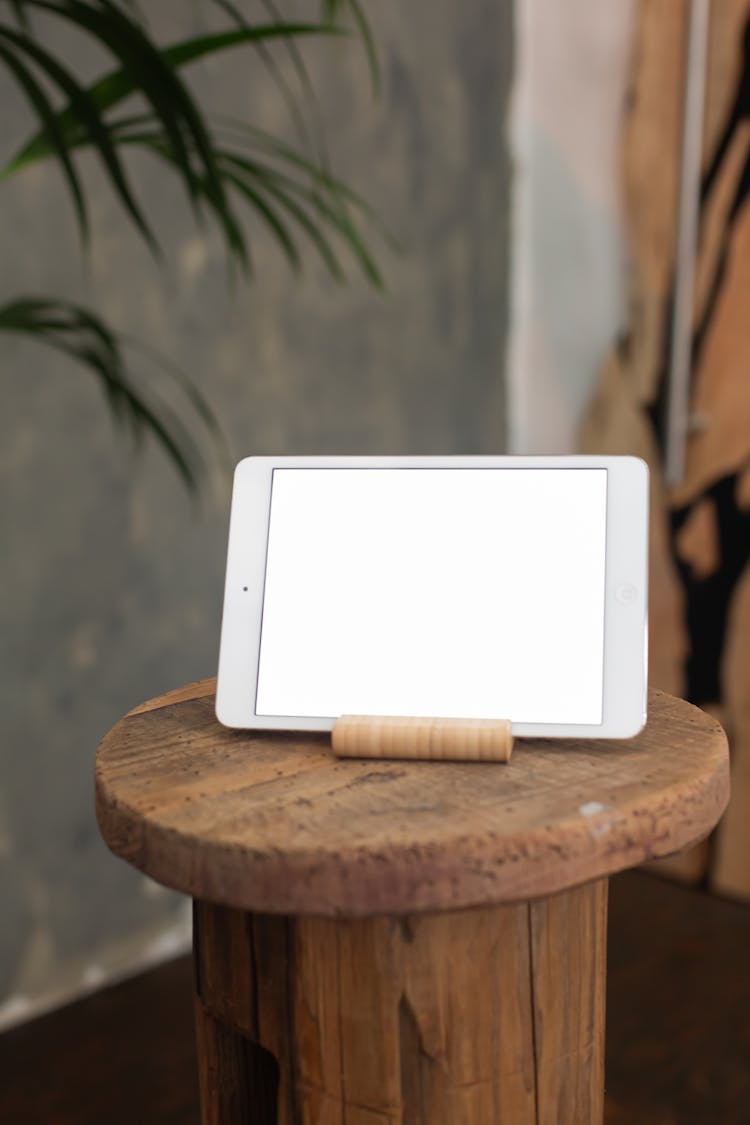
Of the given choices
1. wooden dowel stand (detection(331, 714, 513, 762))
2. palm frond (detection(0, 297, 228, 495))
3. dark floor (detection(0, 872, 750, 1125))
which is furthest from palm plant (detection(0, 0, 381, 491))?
dark floor (detection(0, 872, 750, 1125))

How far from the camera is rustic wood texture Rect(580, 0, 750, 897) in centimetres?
171

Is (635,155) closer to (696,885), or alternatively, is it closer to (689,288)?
(689,288)

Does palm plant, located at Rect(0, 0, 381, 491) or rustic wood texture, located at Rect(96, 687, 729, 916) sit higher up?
palm plant, located at Rect(0, 0, 381, 491)

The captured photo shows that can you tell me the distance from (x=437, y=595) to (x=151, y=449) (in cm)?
93

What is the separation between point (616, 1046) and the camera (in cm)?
137

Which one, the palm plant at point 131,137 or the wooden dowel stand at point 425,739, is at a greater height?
the palm plant at point 131,137

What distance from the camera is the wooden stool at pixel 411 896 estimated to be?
1.71ft

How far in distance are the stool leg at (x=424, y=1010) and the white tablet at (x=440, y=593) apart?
13 centimetres

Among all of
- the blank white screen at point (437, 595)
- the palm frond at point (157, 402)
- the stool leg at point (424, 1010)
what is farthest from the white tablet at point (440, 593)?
the palm frond at point (157, 402)

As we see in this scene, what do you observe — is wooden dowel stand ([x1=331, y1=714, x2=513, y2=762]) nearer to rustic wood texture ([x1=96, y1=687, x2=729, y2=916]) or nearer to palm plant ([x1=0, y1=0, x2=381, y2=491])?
rustic wood texture ([x1=96, y1=687, x2=729, y2=916])

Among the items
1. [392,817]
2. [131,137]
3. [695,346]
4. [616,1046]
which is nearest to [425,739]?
[392,817]

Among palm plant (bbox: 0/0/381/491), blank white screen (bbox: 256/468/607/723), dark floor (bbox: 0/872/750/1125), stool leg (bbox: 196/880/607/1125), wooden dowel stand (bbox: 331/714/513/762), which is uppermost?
palm plant (bbox: 0/0/381/491)

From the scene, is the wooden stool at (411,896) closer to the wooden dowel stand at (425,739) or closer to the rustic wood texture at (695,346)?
the wooden dowel stand at (425,739)

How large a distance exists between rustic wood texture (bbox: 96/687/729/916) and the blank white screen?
41mm
